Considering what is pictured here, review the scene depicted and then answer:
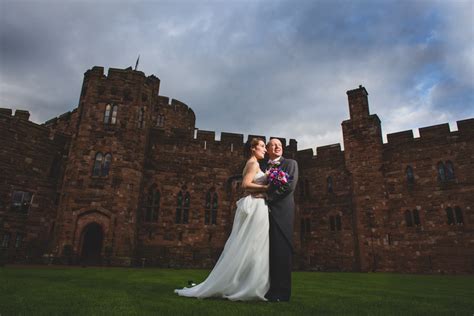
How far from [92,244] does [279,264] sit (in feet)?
54.8

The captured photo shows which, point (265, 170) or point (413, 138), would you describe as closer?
point (265, 170)

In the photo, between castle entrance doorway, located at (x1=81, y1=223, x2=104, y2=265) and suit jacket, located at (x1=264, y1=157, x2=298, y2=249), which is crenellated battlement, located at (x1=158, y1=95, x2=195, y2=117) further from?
suit jacket, located at (x1=264, y1=157, x2=298, y2=249)

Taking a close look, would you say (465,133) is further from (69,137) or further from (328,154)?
(69,137)

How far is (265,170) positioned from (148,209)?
15.7 meters

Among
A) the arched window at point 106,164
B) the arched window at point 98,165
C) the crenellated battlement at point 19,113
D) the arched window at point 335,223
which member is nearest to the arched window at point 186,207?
the arched window at point 106,164

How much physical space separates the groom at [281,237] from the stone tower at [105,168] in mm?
13719

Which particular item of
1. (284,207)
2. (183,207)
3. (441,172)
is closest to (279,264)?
Answer: (284,207)

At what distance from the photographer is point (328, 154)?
21.5 metres

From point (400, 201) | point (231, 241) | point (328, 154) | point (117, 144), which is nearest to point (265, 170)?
point (231, 241)

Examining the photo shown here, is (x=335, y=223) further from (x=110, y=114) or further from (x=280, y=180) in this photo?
(x=280, y=180)

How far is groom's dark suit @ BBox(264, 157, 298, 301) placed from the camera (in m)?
4.33

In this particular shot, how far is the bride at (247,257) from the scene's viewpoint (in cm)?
433

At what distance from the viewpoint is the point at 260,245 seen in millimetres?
4531

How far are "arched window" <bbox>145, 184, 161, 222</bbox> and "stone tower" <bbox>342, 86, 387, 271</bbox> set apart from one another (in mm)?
12572
